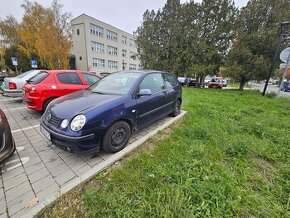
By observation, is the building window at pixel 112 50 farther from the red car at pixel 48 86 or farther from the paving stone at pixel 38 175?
the paving stone at pixel 38 175

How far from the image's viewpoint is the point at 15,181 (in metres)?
2.37

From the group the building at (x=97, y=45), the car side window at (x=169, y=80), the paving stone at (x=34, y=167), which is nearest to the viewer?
the paving stone at (x=34, y=167)

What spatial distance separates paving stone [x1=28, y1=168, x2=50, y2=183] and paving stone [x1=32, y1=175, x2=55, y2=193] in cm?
7

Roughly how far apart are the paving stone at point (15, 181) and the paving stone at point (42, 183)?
249mm

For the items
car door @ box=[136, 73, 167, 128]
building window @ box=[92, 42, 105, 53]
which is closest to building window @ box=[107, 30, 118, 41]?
building window @ box=[92, 42, 105, 53]

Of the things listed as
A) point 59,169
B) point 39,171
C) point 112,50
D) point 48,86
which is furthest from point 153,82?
point 112,50

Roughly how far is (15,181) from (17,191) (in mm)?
257

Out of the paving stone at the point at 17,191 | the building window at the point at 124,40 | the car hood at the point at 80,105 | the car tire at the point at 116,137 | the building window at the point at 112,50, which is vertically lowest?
the paving stone at the point at 17,191

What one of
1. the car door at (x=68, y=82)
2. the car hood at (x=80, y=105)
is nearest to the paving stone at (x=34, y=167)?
the car hood at (x=80, y=105)

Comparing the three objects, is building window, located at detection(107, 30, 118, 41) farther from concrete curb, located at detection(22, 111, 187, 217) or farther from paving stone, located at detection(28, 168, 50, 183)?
paving stone, located at detection(28, 168, 50, 183)

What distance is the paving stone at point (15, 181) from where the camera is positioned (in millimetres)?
2277

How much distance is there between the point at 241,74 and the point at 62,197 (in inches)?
707

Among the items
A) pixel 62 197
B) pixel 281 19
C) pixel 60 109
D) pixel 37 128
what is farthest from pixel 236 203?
pixel 281 19

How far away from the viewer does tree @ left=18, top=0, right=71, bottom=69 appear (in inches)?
778
